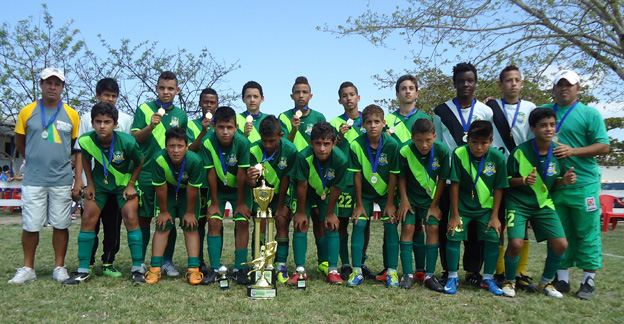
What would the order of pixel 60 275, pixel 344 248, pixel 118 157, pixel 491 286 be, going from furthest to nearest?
pixel 344 248
pixel 118 157
pixel 60 275
pixel 491 286

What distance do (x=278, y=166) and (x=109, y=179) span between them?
71.9 inches

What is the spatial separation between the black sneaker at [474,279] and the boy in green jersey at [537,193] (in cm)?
41

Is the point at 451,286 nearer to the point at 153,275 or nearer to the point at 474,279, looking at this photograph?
the point at 474,279

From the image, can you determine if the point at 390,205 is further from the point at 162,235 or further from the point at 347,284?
the point at 162,235

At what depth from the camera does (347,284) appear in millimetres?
4953

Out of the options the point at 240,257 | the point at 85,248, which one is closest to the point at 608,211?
the point at 240,257

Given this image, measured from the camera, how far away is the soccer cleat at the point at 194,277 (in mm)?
4902

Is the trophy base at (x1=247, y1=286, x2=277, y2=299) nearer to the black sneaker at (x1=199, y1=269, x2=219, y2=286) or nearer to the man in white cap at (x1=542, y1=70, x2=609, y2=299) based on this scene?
the black sneaker at (x1=199, y1=269, x2=219, y2=286)

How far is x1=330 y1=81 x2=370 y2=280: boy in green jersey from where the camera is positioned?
5.30 metres

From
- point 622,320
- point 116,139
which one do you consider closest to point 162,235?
point 116,139

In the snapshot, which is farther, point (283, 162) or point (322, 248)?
point (322, 248)

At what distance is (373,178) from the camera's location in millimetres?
5137

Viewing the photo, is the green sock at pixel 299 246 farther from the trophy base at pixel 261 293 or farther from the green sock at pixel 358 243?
the trophy base at pixel 261 293

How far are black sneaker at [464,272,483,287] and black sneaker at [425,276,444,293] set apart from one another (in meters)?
0.49
